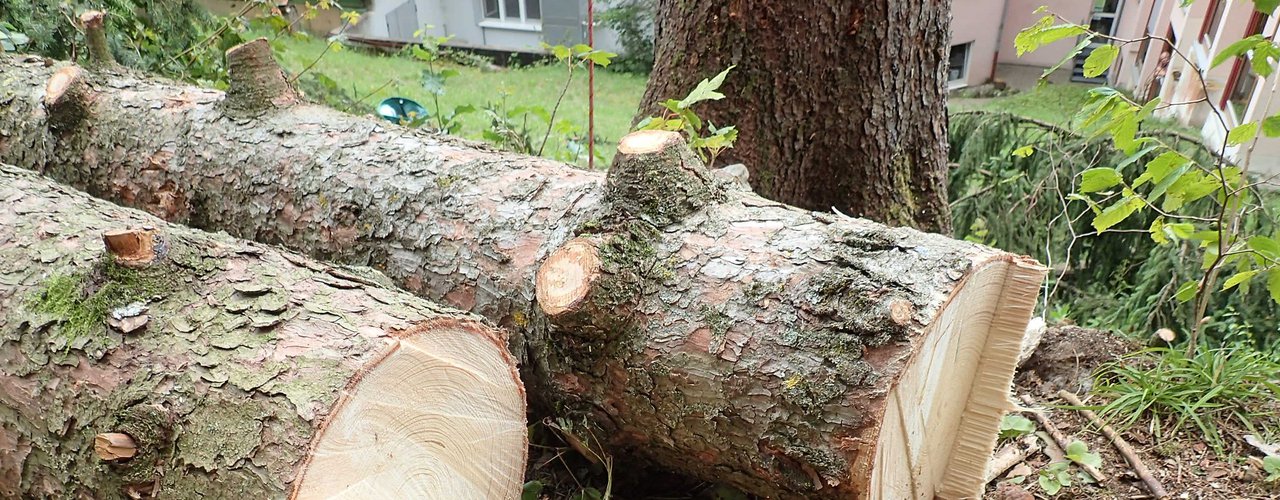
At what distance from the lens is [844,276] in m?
1.16

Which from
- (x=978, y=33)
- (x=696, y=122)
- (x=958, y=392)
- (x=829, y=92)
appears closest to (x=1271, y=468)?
(x=958, y=392)

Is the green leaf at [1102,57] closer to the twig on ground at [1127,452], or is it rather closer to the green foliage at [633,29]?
the twig on ground at [1127,452]

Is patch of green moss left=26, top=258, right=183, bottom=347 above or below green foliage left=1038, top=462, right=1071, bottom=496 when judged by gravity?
above

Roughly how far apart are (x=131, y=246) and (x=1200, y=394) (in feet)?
8.00

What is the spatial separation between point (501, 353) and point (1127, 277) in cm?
277

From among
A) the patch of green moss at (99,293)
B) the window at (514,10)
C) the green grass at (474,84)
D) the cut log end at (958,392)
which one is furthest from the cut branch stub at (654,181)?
the window at (514,10)

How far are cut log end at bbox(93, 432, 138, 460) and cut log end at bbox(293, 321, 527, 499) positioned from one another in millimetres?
287

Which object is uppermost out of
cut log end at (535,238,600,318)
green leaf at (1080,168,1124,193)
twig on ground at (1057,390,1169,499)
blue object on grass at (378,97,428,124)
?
green leaf at (1080,168,1124,193)

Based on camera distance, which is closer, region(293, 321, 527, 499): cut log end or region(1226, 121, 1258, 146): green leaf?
region(293, 321, 527, 499): cut log end

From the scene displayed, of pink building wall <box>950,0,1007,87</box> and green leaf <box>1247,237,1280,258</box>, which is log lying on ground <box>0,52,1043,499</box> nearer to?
green leaf <box>1247,237,1280,258</box>

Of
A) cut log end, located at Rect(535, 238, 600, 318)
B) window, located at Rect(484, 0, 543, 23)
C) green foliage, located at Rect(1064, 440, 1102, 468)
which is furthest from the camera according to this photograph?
window, located at Rect(484, 0, 543, 23)

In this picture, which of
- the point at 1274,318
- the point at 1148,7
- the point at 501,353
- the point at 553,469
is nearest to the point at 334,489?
the point at 501,353

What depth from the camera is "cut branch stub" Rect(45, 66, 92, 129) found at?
2.18 meters

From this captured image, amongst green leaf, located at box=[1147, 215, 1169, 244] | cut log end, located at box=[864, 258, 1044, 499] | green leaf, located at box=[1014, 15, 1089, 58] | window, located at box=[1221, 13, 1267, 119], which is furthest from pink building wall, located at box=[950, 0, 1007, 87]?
cut log end, located at box=[864, 258, 1044, 499]
